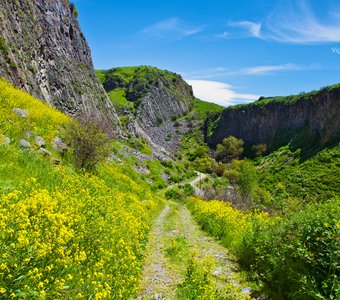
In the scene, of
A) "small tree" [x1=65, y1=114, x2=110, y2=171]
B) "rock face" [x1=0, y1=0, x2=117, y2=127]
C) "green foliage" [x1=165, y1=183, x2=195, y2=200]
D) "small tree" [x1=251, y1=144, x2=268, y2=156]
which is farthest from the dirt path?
"small tree" [x1=251, y1=144, x2=268, y2=156]

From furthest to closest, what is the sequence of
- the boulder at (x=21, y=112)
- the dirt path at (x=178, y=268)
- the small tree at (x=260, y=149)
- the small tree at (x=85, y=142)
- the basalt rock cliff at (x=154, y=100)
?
the basalt rock cliff at (x=154, y=100) → the small tree at (x=260, y=149) → the boulder at (x=21, y=112) → the small tree at (x=85, y=142) → the dirt path at (x=178, y=268)

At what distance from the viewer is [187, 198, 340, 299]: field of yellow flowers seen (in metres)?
5.86

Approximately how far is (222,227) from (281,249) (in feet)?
26.9

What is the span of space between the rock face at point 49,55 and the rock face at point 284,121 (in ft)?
195

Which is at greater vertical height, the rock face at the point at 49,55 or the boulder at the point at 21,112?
the rock face at the point at 49,55

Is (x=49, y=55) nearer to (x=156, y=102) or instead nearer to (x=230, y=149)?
(x=230, y=149)

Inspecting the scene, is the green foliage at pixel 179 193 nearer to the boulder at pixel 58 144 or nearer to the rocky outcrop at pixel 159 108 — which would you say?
the boulder at pixel 58 144

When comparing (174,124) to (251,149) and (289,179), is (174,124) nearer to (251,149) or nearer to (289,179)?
(251,149)

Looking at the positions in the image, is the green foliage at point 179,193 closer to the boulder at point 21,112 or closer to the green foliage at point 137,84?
the boulder at point 21,112

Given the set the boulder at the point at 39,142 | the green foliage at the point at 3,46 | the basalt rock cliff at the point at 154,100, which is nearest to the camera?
the boulder at the point at 39,142

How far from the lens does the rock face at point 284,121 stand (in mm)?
82125

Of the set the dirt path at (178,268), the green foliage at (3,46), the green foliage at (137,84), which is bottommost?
the dirt path at (178,268)

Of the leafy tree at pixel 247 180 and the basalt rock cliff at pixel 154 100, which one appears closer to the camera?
the leafy tree at pixel 247 180

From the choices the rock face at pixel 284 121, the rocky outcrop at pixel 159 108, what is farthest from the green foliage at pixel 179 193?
the rocky outcrop at pixel 159 108
